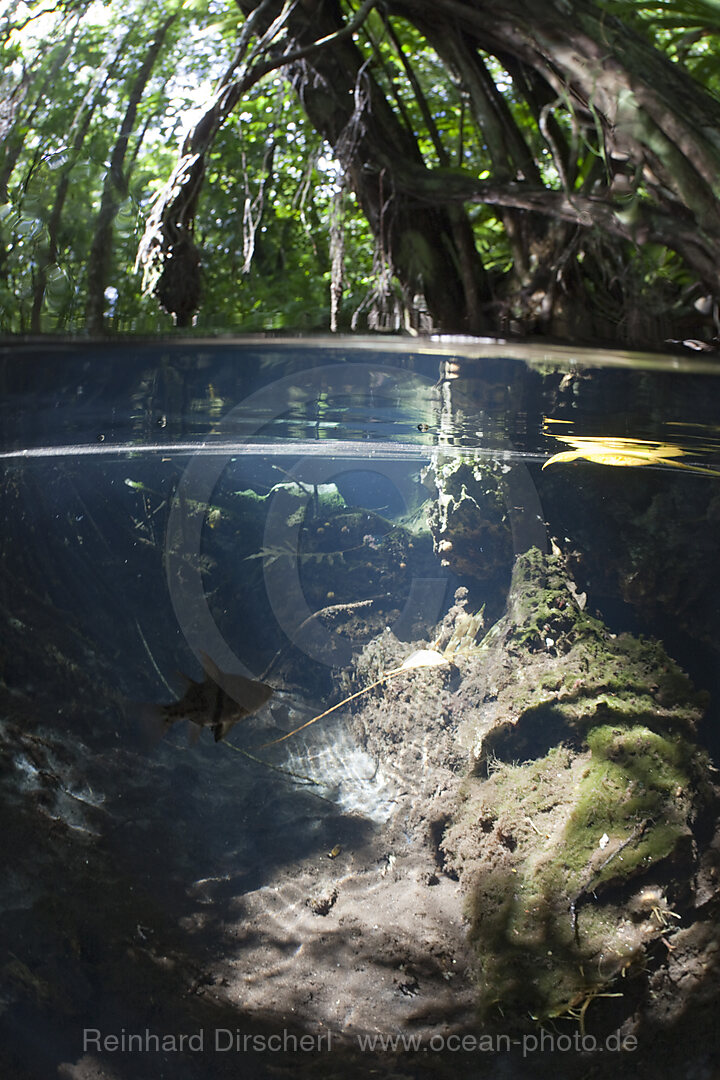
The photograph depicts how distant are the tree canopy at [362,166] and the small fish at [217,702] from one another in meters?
1.44

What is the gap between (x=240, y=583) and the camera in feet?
12.0

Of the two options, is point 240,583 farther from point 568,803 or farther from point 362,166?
point 362,166

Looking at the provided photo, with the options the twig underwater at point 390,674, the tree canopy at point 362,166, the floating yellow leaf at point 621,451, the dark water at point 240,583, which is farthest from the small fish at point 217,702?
the floating yellow leaf at point 621,451

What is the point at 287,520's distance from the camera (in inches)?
156

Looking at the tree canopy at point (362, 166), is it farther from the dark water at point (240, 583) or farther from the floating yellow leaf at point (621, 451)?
the floating yellow leaf at point (621, 451)

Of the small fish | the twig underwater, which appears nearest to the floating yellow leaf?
the twig underwater

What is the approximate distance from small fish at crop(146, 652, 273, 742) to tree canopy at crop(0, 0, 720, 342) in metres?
1.44

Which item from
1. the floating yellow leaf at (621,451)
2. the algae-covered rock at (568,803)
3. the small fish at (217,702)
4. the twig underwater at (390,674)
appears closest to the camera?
the algae-covered rock at (568,803)

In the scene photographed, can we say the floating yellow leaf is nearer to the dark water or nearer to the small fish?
the dark water

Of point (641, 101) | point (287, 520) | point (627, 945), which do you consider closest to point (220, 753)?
point (287, 520)

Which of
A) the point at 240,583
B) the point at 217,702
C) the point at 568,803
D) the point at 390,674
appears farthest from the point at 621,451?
the point at 217,702

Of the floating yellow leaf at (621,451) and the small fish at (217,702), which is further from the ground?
the floating yellow leaf at (621,451)

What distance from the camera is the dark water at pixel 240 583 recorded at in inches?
93.0

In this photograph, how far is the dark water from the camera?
7.75ft
